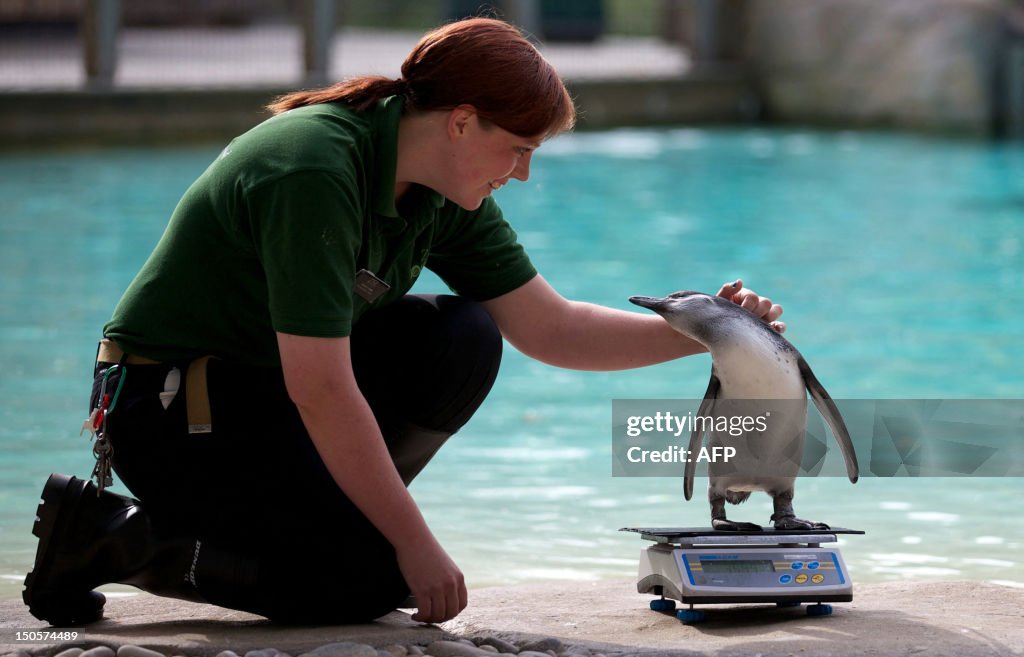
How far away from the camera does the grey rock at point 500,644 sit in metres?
1.99

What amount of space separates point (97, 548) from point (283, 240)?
52 centimetres

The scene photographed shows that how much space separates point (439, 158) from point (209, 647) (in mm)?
710

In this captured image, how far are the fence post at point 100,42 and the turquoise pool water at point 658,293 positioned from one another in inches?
30.7

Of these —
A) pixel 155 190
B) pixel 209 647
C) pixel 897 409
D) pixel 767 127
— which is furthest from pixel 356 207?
pixel 767 127

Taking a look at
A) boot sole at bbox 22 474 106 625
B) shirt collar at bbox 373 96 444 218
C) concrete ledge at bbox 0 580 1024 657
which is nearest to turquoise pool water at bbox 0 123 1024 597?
concrete ledge at bbox 0 580 1024 657

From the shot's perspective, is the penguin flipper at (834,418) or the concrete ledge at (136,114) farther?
the concrete ledge at (136,114)

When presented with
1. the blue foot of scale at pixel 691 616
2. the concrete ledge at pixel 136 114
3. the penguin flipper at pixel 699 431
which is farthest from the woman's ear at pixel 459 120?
the concrete ledge at pixel 136 114

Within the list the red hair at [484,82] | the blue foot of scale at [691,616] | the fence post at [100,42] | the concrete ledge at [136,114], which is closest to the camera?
the red hair at [484,82]

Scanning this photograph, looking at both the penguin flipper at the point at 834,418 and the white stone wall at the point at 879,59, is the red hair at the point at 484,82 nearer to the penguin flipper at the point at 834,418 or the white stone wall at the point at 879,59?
the penguin flipper at the point at 834,418

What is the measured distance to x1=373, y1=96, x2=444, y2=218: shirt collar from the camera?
77.8 inches

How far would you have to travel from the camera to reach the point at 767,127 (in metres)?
12.1

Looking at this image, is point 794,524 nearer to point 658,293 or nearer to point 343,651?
point 343,651

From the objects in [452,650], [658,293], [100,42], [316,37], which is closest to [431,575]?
[452,650]

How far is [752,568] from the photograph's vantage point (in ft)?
6.76
